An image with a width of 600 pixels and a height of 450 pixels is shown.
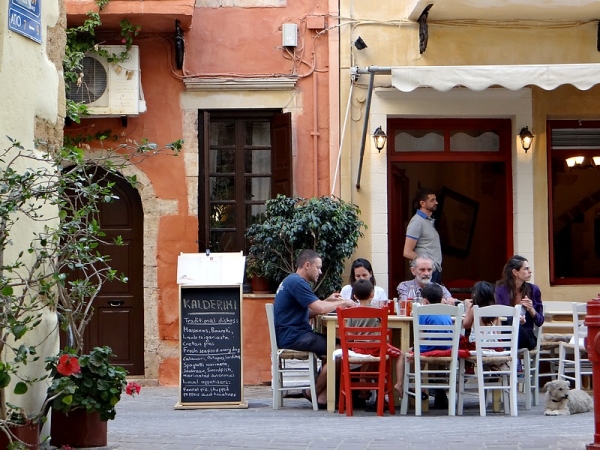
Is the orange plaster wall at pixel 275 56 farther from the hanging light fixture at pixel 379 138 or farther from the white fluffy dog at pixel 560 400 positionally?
the white fluffy dog at pixel 560 400

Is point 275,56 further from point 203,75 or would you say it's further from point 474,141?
point 474,141

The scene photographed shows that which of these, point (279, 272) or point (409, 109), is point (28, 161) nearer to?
point (279, 272)

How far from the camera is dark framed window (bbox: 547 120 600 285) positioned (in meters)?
14.3

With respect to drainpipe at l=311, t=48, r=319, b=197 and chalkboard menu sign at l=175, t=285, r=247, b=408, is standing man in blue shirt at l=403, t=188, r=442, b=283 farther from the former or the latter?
chalkboard menu sign at l=175, t=285, r=247, b=408

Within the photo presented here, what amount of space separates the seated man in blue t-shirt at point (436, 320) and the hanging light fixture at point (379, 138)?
2908 mm

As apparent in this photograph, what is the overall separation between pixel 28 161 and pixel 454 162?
24.9 ft

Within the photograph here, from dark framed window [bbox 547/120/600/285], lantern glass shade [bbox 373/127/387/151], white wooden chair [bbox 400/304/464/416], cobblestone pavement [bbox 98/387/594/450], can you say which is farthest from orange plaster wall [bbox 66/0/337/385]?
white wooden chair [bbox 400/304/464/416]

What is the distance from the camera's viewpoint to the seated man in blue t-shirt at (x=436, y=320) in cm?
1045

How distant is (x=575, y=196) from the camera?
14.4 metres

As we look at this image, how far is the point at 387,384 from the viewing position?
34.9 ft

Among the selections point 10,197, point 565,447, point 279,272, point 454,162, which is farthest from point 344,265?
point 10,197

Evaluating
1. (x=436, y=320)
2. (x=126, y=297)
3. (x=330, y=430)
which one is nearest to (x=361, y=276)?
(x=436, y=320)

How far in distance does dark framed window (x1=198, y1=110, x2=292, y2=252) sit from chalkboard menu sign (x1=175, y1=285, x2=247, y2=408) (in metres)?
2.89

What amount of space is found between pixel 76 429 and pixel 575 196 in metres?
8.58
